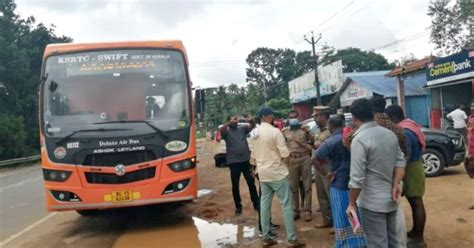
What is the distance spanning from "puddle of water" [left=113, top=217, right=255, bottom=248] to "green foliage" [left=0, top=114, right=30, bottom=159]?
27.5m

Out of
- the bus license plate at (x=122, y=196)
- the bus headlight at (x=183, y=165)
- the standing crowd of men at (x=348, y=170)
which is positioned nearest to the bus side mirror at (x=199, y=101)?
the standing crowd of men at (x=348, y=170)

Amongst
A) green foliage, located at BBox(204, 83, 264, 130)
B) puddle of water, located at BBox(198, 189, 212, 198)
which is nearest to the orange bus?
puddle of water, located at BBox(198, 189, 212, 198)

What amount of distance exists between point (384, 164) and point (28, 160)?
30.2m

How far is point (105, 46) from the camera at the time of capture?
7.65 metres

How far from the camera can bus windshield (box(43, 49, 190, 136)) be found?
7.23m

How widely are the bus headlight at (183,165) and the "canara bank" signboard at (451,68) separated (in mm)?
12816

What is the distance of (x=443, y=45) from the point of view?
38844 millimetres

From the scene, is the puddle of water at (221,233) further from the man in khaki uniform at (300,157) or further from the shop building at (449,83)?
the shop building at (449,83)

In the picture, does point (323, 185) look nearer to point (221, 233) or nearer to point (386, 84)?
point (221, 233)

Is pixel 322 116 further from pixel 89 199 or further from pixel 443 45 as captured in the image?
pixel 443 45

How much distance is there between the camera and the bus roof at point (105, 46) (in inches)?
297

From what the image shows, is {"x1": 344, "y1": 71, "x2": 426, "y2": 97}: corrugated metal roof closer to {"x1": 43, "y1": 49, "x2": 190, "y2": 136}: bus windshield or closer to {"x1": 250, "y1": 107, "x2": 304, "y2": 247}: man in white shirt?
{"x1": 43, "y1": 49, "x2": 190, "y2": 136}: bus windshield

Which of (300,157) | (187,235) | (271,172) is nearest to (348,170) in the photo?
(271,172)

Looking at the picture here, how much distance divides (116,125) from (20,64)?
31997 mm
